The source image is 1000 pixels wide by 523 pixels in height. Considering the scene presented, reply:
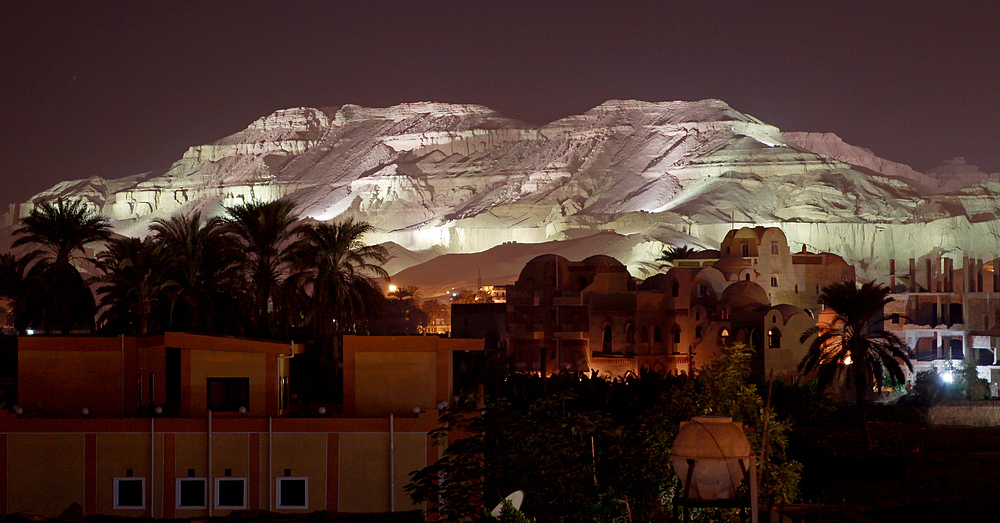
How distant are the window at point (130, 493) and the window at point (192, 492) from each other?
636mm

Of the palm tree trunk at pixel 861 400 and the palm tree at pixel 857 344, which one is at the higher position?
the palm tree at pixel 857 344

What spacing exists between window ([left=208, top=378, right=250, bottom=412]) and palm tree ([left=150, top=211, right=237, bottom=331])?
12751 millimetres

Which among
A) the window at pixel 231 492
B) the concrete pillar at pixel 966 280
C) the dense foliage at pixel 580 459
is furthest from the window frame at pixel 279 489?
the concrete pillar at pixel 966 280

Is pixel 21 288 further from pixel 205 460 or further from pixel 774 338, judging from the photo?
pixel 774 338

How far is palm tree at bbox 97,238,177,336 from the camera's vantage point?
3195 cm

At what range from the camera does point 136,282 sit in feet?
105

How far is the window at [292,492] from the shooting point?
19.8m

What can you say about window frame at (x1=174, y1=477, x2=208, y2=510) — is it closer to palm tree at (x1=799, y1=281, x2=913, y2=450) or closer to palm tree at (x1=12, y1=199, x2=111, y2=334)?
palm tree at (x1=12, y1=199, x2=111, y2=334)

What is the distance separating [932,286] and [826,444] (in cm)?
2864

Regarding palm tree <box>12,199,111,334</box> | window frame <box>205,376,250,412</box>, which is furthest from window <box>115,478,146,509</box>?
palm tree <box>12,199,111,334</box>

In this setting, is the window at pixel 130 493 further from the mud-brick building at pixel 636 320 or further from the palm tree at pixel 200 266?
the mud-brick building at pixel 636 320

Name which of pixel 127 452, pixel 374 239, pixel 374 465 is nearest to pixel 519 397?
pixel 374 465

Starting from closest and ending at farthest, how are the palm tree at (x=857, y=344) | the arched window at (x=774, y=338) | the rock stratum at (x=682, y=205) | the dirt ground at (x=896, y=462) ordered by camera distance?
the dirt ground at (x=896, y=462) → the palm tree at (x=857, y=344) → the arched window at (x=774, y=338) → the rock stratum at (x=682, y=205)

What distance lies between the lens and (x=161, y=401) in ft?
71.7
